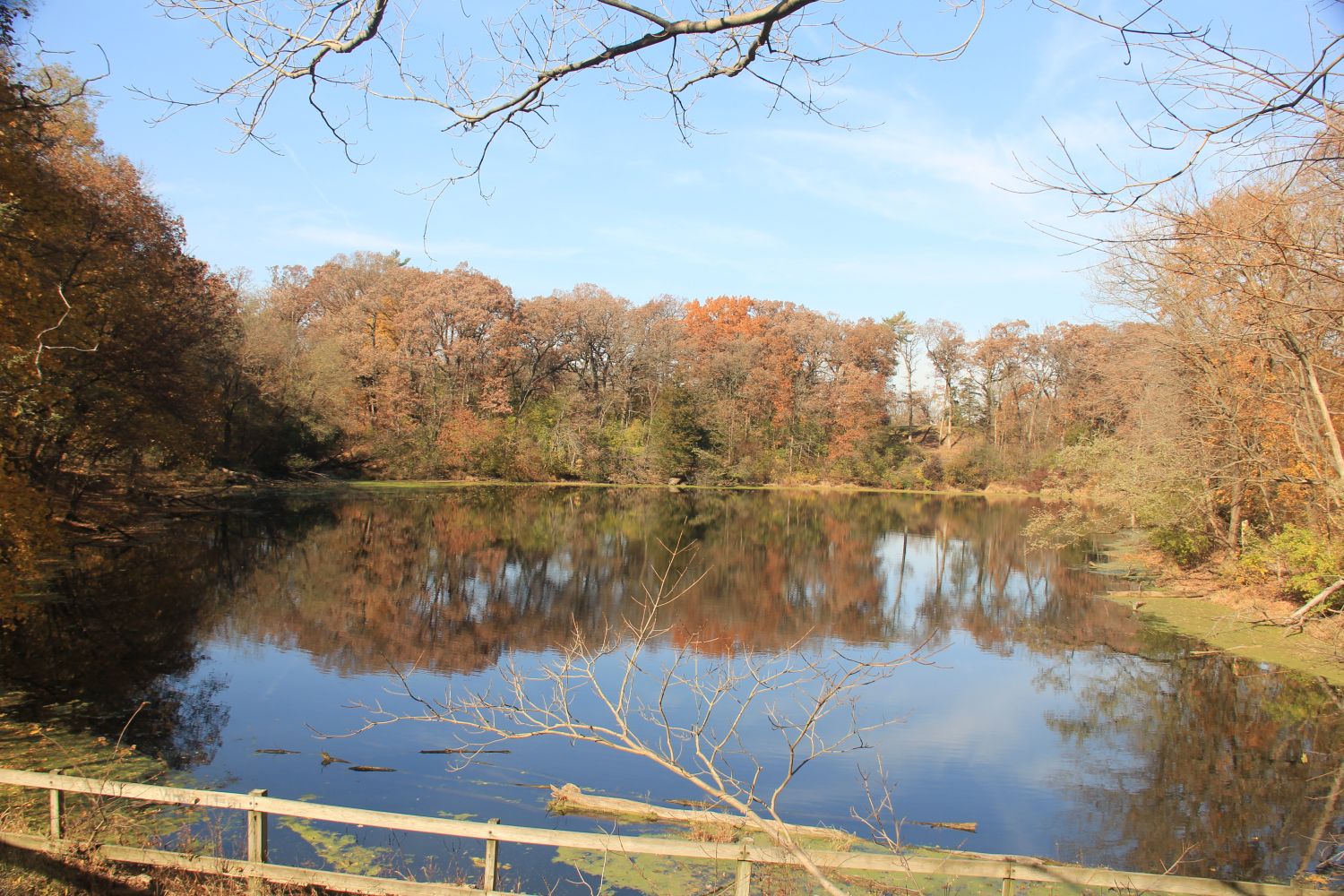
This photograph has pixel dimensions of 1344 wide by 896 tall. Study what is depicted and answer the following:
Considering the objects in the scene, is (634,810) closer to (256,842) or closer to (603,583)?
(256,842)

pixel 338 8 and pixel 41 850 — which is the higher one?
pixel 338 8

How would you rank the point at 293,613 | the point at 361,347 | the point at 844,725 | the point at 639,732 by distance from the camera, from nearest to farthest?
the point at 639,732
the point at 844,725
the point at 293,613
the point at 361,347

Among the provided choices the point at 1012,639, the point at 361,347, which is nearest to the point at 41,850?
the point at 1012,639

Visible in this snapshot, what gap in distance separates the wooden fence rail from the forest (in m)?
2.85

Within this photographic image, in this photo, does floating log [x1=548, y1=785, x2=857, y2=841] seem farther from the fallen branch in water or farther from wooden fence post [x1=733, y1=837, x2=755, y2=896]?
the fallen branch in water

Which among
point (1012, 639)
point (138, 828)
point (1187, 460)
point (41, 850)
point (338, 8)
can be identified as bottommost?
point (1012, 639)

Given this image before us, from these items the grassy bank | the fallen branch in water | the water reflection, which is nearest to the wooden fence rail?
the fallen branch in water

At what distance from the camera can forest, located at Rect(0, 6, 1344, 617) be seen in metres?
9.38

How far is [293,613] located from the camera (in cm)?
1553

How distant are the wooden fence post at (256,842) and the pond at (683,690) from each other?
1.43 metres

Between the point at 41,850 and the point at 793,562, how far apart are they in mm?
20407

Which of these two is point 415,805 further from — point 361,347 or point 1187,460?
point 361,347

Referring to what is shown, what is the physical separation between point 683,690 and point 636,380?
42156 millimetres

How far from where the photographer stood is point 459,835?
5.02 metres
